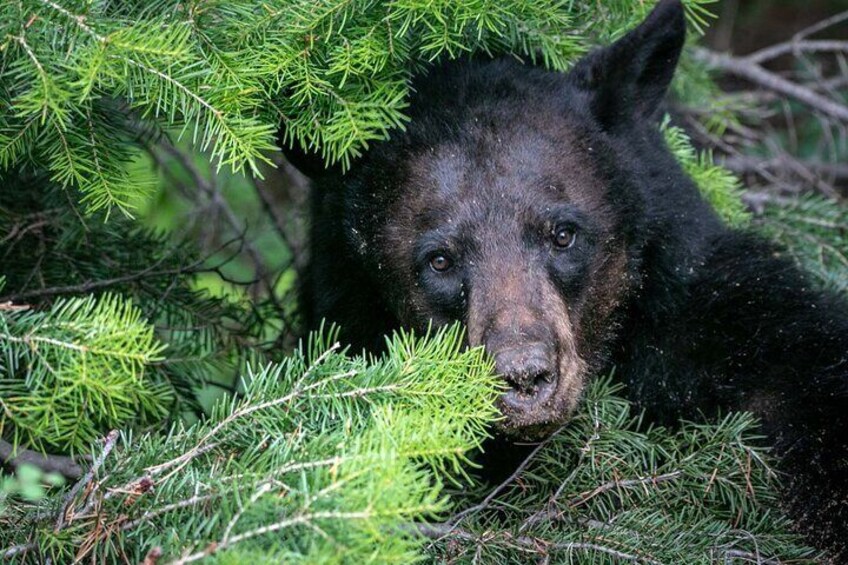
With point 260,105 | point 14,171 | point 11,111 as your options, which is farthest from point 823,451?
point 14,171

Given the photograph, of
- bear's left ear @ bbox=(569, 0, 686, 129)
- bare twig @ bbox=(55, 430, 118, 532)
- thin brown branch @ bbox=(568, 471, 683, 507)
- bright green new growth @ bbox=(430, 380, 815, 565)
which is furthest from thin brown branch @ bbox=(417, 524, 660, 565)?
bear's left ear @ bbox=(569, 0, 686, 129)

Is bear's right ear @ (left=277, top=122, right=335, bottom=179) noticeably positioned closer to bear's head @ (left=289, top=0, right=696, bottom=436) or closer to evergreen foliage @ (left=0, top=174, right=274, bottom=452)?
bear's head @ (left=289, top=0, right=696, bottom=436)

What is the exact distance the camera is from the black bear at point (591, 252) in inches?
134

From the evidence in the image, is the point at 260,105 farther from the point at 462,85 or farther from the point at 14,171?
the point at 14,171

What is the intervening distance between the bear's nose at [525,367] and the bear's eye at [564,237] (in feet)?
1.96

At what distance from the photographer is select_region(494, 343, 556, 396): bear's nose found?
294 cm

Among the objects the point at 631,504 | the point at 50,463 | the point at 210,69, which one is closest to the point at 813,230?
the point at 631,504

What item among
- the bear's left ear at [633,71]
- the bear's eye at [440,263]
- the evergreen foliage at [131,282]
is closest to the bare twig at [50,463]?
the evergreen foliage at [131,282]

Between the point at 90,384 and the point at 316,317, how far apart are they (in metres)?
1.78

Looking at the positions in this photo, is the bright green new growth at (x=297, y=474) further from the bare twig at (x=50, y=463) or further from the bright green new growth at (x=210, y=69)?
the bright green new growth at (x=210, y=69)

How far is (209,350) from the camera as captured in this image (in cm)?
402

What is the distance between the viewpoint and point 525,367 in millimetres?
2938

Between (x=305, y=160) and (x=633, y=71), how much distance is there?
44.2 inches

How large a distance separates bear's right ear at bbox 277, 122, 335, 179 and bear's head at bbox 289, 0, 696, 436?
0.01m
